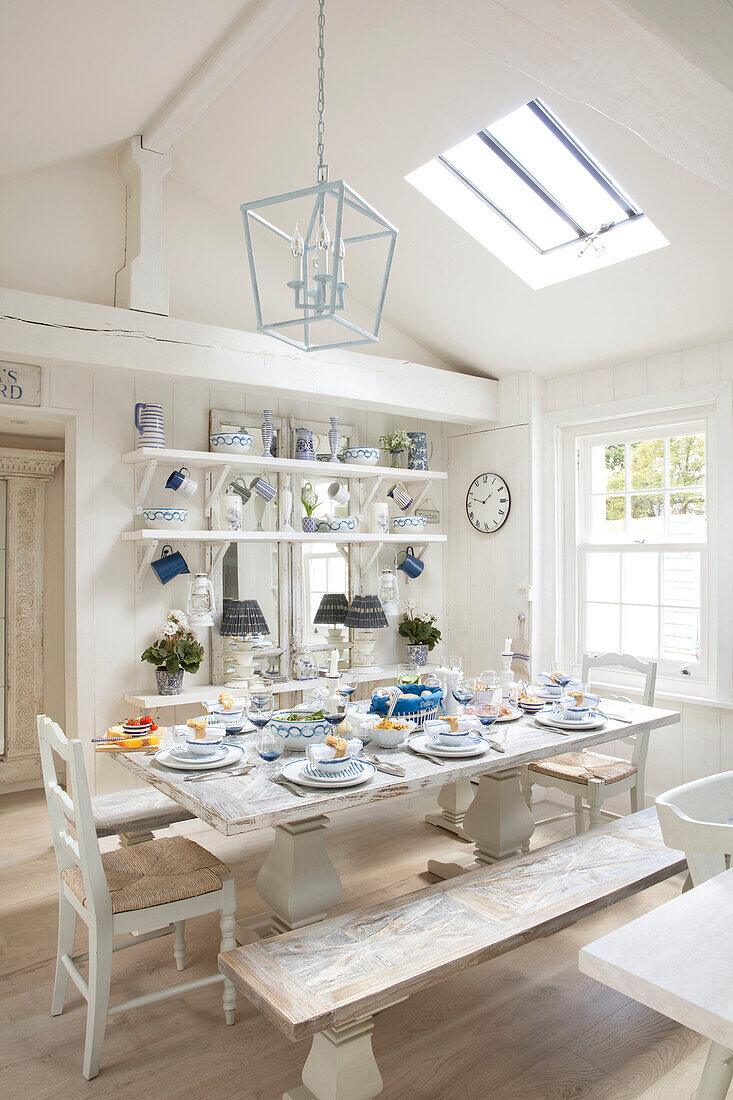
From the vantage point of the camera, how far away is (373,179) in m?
3.29

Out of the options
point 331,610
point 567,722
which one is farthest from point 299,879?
point 331,610

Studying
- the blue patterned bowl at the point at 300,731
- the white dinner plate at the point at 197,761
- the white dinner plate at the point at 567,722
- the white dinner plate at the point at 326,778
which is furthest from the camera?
the white dinner plate at the point at 567,722

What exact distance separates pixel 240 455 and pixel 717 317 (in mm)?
2317

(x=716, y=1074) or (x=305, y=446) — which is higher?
(x=305, y=446)

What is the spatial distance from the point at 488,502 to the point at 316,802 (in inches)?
109

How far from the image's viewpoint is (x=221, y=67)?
2670mm

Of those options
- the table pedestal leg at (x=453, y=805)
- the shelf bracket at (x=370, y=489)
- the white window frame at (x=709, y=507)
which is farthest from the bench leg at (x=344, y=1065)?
the shelf bracket at (x=370, y=489)

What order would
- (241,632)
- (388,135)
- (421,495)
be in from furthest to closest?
(421,495) < (241,632) < (388,135)

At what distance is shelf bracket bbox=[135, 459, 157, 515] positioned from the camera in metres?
3.48

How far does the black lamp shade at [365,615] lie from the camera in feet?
13.9

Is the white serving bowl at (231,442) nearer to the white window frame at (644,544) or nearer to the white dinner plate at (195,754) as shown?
the white dinner plate at (195,754)

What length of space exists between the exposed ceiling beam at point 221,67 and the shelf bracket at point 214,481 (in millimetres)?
1472

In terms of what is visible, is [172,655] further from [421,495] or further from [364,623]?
[421,495]

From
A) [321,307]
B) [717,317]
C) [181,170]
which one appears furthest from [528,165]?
[321,307]
